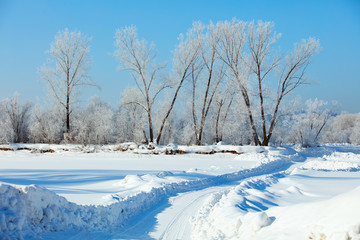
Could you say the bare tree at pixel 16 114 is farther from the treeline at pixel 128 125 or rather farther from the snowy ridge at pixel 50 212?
the snowy ridge at pixel 50 212

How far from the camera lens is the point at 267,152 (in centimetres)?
2111

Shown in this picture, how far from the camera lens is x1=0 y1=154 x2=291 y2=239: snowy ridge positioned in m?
4.29

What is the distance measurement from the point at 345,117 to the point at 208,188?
74976 millimetres

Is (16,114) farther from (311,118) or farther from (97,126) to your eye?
(311,118)

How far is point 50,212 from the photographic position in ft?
16.1

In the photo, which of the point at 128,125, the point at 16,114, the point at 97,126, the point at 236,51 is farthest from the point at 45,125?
the point at 236,51

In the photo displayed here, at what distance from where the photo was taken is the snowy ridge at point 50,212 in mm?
4289

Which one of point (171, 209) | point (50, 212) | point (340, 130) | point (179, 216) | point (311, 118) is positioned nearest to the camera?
point (50, 212)

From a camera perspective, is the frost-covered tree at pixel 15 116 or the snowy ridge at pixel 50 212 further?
the frost-covered tree at pixel 15 116

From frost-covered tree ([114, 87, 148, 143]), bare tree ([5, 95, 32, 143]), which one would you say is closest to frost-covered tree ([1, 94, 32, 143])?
bare tree ([5, 95, 32, 143])

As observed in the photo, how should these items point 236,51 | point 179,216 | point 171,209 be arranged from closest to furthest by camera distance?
point 179,216 → point 171,209 → point 236,51

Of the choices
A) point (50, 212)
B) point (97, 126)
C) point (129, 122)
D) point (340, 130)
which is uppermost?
point (129, 122)

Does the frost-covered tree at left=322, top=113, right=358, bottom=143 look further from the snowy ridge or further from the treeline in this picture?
the snowy ridge

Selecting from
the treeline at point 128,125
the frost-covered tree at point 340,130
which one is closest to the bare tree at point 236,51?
the treeline at point 128,125
